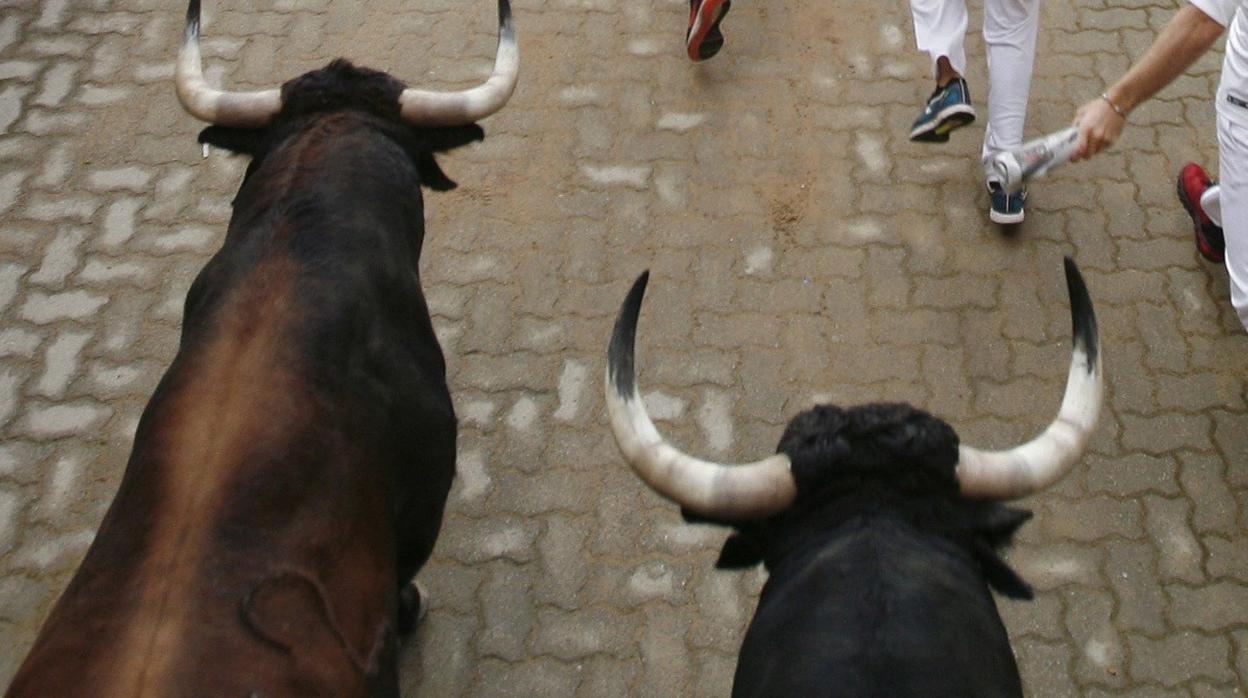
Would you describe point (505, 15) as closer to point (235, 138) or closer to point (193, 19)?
point (235, 138)

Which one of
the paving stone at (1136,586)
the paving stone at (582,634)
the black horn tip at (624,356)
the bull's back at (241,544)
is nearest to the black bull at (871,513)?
the black horn tip at (624,356)

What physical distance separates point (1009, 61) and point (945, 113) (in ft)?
1.20

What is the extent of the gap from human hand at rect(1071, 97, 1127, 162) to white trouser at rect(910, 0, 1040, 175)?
3.06 feet

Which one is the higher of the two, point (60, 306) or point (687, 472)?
point (687, 472)

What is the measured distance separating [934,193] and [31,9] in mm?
5446

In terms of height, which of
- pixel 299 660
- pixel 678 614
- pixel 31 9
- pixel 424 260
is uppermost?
pixel 299 660

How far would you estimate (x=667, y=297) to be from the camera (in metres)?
5.34

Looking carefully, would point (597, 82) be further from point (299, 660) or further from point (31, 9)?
point (299, 660)

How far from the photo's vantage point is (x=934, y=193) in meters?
5.73

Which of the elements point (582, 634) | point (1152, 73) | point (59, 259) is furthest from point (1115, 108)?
point (59, 259)

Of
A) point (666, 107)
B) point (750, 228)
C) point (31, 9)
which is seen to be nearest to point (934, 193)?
point (750, 228)

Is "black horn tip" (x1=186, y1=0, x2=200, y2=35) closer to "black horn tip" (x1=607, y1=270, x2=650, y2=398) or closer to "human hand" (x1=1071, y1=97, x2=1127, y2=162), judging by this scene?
"black horn tip" (x1=607, y1=270, x2=650, y2=398)

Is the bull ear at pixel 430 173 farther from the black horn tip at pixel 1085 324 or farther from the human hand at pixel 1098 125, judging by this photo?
the human hand at pixel 1098 125

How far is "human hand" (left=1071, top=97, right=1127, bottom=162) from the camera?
438 centimetres
